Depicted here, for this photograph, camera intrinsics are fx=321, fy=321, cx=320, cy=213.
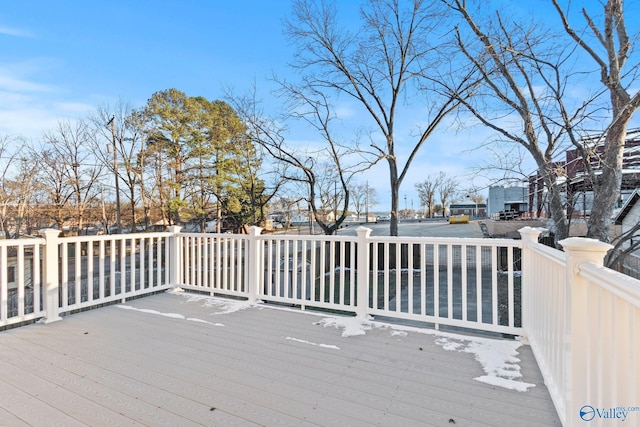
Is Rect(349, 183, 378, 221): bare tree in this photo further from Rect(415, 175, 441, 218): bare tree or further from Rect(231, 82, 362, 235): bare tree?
Rect(231, 82, 362, 235): bare tree

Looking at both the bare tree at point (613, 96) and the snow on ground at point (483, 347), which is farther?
the bare tree at point (613, 96)

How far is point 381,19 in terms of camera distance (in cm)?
859

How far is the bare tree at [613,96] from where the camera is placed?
3857 mm

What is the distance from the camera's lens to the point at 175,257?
438 cm

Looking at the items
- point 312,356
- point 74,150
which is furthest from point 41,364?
point 74,150

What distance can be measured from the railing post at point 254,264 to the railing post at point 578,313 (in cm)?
304

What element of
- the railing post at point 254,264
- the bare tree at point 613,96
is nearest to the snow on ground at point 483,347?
the railing post at point 254,264

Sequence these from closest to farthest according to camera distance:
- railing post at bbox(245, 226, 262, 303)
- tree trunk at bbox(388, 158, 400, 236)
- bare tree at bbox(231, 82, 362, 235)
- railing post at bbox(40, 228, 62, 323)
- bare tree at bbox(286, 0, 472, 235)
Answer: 1. railing post at bbox(40, 228, 62, 323)
2. railing post at bbox(245, 226, 262, 303)
3. bare tree at bbox(286, 0, 472, 235)
4. bare tree at bbox(231, 82, 362, 235)
5. tree trunk at bbox(388, 158, 400, 236)

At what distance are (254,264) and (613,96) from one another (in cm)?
494

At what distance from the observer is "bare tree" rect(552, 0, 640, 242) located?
3.86m

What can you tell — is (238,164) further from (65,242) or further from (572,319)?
(572,319)

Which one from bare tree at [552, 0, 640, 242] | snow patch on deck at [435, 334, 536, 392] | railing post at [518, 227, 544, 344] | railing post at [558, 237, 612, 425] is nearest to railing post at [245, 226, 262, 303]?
snow patch on deck at [435, 334, 536, 392]

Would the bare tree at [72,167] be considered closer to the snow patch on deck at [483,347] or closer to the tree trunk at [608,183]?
the snow patch on deck at [483,347]

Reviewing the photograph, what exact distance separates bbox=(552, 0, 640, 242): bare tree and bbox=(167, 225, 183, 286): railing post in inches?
211
